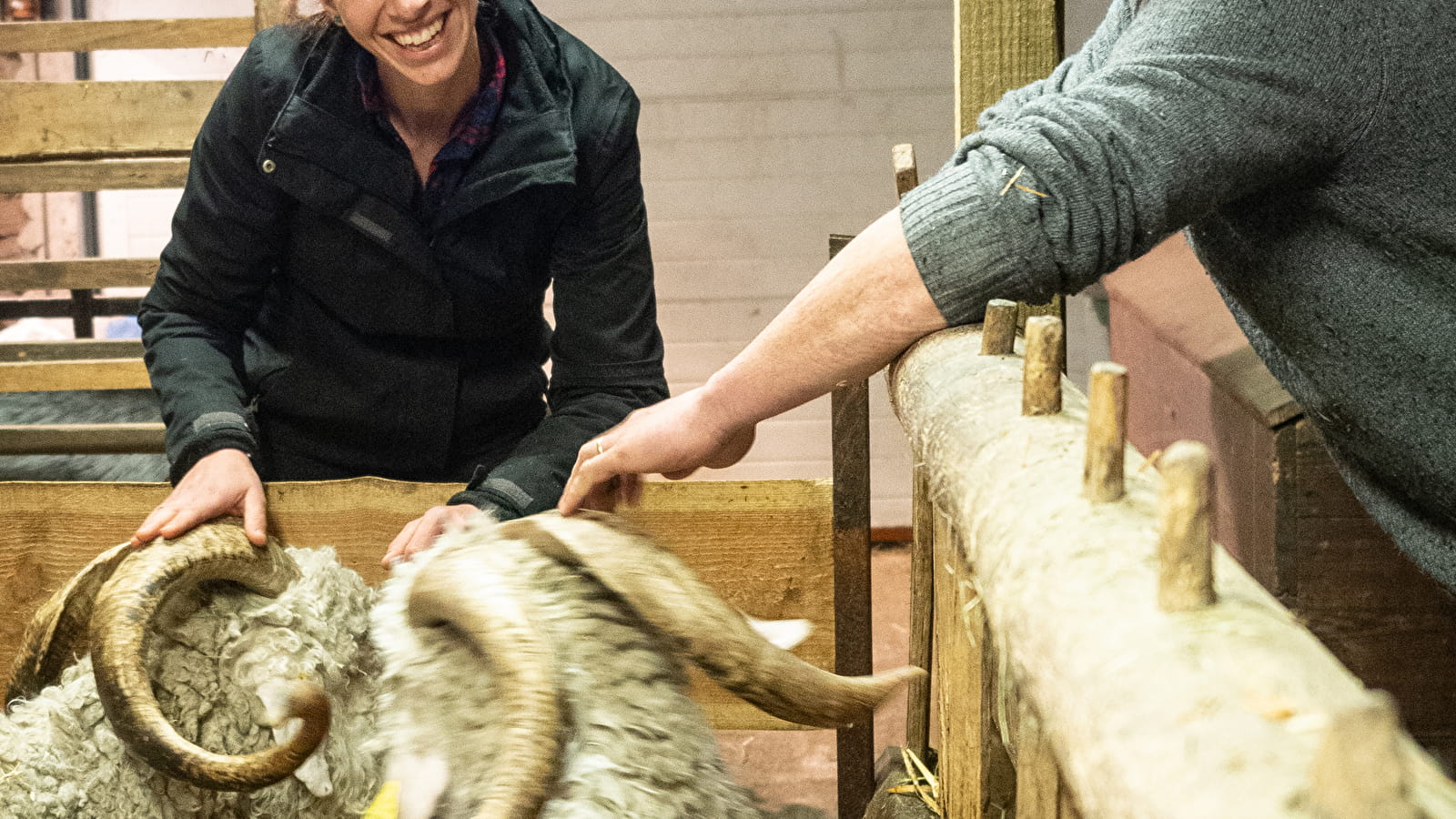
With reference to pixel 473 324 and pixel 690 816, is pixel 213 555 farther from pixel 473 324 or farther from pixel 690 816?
pixel 690 816

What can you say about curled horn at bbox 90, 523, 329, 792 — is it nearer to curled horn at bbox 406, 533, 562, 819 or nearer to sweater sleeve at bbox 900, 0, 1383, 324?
curled horn at bbox 406, 533, 562, 819

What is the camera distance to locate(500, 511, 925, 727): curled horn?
86 centimetres

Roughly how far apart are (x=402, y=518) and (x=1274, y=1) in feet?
4.55

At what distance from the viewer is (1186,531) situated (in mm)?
527

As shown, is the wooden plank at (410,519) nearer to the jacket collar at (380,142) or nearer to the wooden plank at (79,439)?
the jacket collar at (380,142)

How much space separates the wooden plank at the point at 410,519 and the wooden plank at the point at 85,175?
3.76 ft

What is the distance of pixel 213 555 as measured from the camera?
1443 millimetres

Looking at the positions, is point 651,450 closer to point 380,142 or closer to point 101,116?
point 380,142

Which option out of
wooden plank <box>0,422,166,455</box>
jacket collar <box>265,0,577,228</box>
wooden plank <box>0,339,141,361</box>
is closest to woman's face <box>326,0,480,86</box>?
jacket collar <box>265,0,577,228</box>

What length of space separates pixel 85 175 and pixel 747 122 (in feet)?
7.33

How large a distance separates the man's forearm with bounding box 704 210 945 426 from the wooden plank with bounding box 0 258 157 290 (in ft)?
7.84

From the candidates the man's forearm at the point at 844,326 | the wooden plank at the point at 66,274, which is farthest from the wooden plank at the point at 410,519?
the wooden plank at the point at 66,274

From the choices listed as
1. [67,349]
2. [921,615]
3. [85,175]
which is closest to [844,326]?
[921,615]

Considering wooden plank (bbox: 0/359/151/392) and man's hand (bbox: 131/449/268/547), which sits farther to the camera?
wooden plank (bbox: 0/359/151/392)
